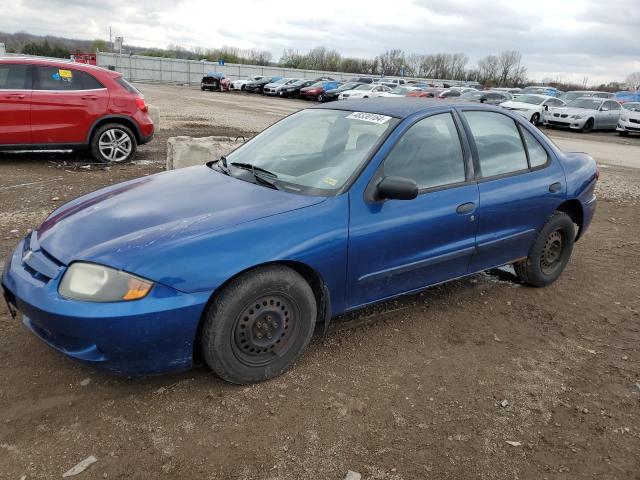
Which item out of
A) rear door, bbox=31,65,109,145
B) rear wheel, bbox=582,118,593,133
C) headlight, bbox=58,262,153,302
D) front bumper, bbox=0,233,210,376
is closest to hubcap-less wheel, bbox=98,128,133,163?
rear door, bbox=31,65,109,145

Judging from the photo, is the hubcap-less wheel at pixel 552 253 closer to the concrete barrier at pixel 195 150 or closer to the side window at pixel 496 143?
the side window at pixel 496 143

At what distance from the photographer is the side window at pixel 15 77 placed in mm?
8031

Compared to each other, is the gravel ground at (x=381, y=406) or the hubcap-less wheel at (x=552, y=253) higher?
the hubcap-less wheel at (x=552, y=253)

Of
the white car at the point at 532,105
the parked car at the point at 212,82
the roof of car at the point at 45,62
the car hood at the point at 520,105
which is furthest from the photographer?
the parked car at the point at 212,82

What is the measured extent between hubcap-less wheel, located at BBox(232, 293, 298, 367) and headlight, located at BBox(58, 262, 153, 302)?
555 millimetres

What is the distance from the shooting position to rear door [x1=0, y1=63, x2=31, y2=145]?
26.1 ft

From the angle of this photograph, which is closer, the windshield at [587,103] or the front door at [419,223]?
the front door at [419,223]

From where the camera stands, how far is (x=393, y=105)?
A: 3.91 metres

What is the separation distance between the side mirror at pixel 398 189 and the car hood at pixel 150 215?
15.1 inches

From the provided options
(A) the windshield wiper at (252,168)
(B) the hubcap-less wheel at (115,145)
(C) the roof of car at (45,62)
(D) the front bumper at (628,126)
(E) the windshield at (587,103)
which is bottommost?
(B) the hubcap-less wheel at (115,145)

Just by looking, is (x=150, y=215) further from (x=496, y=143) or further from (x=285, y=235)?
(x=496, y=143)

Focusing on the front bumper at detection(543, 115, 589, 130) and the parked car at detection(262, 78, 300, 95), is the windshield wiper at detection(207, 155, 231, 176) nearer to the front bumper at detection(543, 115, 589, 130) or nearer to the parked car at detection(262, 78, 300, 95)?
the front bumper at detection(543, 115, 589, 130)

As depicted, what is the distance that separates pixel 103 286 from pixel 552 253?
147 inches

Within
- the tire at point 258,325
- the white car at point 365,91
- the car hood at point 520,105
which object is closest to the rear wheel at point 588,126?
the car hood at point 520,105
